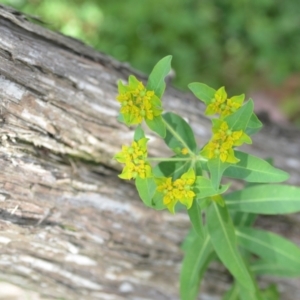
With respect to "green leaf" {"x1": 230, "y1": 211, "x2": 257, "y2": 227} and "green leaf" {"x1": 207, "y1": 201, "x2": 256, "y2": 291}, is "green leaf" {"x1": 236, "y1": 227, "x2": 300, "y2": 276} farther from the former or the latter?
"green leaf" {"x1": 207, "y1": 201, "x2": 256, "y2": 291}

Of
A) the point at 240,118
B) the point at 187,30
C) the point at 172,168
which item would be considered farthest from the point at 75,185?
the point at 187,30

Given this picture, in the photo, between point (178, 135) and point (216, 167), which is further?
point (178, 135)

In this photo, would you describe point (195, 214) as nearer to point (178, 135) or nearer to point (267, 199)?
point (178, 135)

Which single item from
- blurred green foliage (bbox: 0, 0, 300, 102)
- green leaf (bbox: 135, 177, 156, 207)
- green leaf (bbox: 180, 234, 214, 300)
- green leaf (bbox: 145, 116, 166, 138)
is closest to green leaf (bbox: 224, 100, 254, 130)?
green leaf (bbox: 145, 116, 166, 138)

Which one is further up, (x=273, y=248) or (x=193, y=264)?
(x=273, y=248)

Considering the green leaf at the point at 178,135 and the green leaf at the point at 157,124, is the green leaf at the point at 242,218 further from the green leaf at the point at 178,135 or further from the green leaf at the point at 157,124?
the green leaf at the point at 157,124

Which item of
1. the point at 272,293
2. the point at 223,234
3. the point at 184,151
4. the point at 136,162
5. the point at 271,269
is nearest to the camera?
the point at 136,162

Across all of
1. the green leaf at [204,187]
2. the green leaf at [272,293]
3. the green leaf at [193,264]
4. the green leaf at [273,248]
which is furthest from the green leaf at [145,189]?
the green leaf at [272,293]
